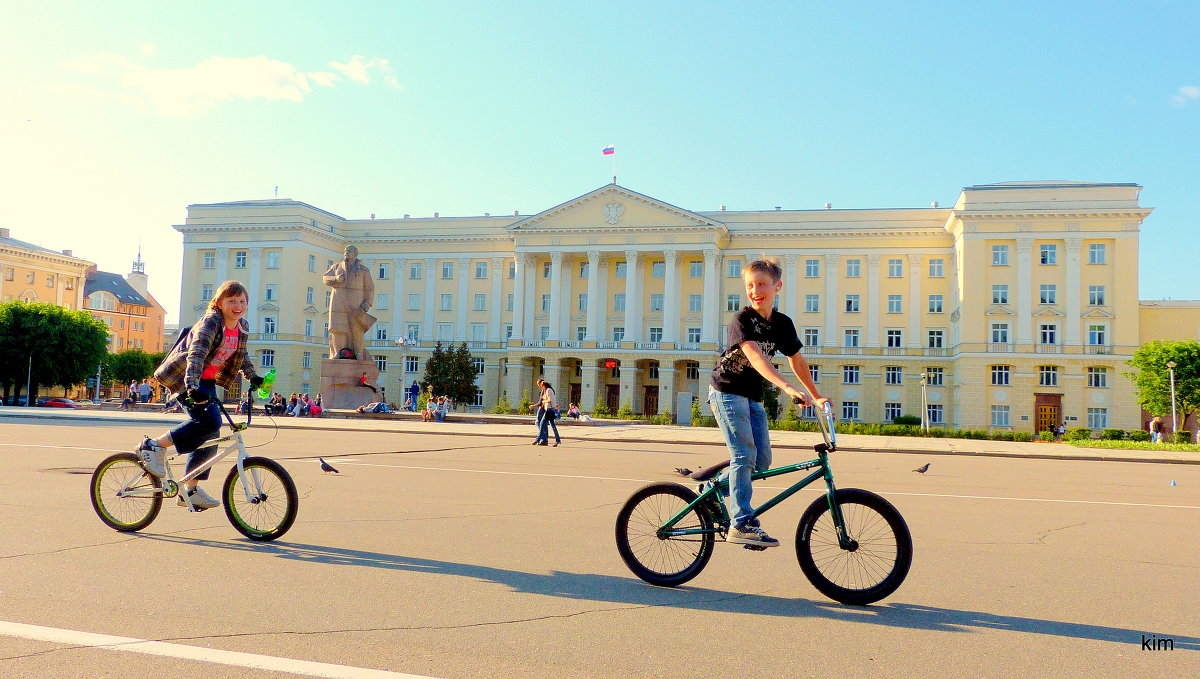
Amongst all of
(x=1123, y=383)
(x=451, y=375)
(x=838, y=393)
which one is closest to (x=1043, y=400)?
(x=1123, y=383)

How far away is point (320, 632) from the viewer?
4551mm

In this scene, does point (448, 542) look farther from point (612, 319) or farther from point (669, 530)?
point (612, 319)

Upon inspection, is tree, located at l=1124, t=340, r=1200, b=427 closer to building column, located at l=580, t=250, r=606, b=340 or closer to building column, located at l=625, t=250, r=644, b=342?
building column, located at l=625, t=250, r=644, b=342

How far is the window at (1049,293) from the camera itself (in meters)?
62.1

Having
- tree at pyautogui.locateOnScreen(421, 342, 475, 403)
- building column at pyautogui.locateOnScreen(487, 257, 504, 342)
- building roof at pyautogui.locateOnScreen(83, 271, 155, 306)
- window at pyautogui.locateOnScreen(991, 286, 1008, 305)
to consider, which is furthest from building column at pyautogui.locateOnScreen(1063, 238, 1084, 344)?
building roof at pyautogui.locateOnScreen(83, 271, 155, 306)

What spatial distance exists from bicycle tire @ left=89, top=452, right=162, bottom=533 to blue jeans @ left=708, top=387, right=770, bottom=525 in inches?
191

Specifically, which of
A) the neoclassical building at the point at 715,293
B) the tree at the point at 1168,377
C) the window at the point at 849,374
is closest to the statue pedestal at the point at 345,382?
the neoclassical building at the point at 715,293

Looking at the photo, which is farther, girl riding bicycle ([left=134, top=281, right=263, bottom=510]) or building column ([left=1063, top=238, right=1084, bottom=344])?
building column ([left=1063, top=238, right=1084, bottom=344])

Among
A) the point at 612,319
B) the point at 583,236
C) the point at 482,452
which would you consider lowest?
the point at 482,452

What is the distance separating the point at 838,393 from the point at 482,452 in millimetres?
53025

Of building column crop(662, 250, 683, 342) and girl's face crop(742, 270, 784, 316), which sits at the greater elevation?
building column crop(662, 250, 683, 342)

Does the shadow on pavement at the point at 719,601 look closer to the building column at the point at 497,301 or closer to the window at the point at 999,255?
the window at the point at 999,255

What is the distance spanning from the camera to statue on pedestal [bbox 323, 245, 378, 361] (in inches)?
1517

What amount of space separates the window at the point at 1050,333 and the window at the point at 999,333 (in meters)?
2.47
